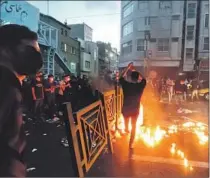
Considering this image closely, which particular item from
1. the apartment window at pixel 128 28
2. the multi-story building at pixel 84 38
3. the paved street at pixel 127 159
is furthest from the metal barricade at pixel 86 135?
the multi-story building at pixel 84 38

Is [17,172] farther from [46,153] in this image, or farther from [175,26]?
[175,26]

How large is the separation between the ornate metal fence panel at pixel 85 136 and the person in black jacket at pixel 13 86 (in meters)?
1.52

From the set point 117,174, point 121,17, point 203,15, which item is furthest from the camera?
point 121,17

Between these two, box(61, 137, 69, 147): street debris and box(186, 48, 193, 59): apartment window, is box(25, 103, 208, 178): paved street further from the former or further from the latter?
box(186, 48, 193, 59): apartment window

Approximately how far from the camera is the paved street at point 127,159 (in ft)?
12.8

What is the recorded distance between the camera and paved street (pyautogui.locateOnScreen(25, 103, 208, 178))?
12.8 ft

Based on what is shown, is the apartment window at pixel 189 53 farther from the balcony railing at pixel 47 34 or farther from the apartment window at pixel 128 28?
the balcony railing at pixel 47 34

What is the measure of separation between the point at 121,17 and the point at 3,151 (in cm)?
3813

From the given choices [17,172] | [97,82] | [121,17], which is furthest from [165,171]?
[121,17]

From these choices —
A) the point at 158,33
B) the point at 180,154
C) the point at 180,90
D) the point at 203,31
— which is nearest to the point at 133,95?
the point at 180,154

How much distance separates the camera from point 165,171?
399cm

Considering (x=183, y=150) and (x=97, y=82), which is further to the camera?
(x=97, y=82)

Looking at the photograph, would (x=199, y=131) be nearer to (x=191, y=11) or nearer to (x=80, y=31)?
(x=191, y=11)

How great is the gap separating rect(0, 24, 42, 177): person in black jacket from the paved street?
2.80 m
